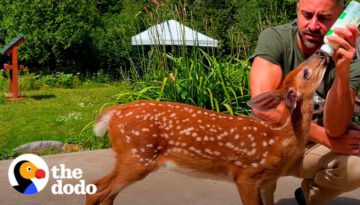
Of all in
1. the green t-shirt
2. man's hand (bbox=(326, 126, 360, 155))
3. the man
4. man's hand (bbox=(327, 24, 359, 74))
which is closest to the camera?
man's hand (bbox=(327, 24, 359, 74))

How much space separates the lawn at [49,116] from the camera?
24.6 feet

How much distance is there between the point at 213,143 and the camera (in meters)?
3.57

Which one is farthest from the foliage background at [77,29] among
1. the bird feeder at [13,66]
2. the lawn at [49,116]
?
the bird feeder at [13,66]

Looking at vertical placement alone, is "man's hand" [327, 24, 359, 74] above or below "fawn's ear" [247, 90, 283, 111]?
above

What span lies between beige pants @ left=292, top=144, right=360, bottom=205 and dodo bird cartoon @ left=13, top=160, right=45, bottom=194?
2036 mm

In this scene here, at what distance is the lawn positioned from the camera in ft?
24.6

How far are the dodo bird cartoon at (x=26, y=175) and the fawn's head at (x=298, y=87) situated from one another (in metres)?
2.08

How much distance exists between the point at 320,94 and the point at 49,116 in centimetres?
625

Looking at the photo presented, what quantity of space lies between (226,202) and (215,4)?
1211cm

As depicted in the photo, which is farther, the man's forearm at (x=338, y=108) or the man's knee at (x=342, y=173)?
the man's knee at (x=342, y=173)

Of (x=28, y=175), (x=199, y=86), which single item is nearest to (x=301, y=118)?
(x=28, y=175)

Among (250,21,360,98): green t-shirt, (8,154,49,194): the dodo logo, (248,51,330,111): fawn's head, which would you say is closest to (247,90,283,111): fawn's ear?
(248,51,330,111): fawn's head

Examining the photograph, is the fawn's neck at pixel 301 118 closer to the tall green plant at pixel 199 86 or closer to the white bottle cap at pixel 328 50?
the white bottle cap at pixel 328 50

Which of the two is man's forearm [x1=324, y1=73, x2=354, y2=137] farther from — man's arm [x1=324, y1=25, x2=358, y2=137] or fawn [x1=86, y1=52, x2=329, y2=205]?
fawn [x1=86, y1=52, x2=329, y2=205]
